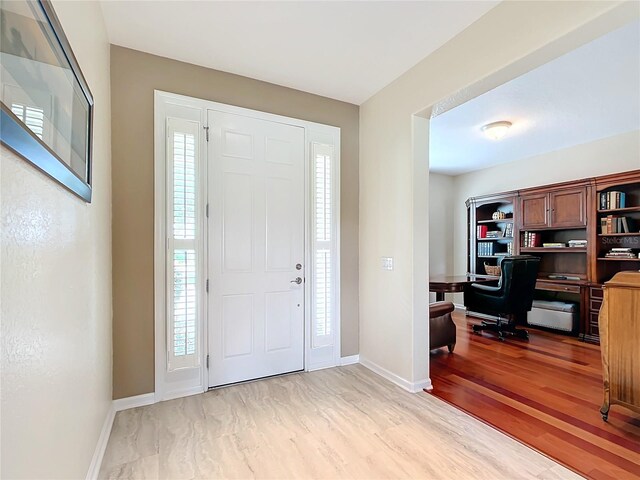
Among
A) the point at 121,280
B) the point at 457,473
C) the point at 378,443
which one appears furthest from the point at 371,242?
the point at 121,280

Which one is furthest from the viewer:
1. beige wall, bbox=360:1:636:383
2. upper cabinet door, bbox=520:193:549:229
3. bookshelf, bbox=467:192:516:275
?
bookshelf, bbox=467:192:516:275

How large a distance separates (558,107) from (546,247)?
7.40 ft

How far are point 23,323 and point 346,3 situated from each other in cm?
227

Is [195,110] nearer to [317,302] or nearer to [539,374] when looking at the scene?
[317,302]

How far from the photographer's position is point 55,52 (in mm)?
1112

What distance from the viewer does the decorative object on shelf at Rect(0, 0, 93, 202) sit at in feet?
2.52

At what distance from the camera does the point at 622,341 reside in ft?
7.16

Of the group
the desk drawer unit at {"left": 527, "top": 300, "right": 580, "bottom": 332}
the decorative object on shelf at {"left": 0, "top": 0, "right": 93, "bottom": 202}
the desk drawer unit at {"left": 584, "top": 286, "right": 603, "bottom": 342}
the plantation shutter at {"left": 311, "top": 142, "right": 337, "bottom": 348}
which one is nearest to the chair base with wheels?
the desk drawer unit at {"left": 527, "top": 300, "right": 580, "bottom": 332}

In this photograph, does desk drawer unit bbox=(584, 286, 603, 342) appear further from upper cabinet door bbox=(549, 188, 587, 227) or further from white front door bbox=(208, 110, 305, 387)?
white front door bbox=(208, 110, 305, 387)

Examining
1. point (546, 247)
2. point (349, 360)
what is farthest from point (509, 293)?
point (349, 360)

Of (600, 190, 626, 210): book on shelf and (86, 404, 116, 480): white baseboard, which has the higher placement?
(600, 190, 626, 210): book on shelf

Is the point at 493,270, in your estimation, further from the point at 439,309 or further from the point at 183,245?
the point at 183,245

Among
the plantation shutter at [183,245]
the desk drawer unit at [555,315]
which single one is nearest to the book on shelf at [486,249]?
the desk drawer unit at [555,315]

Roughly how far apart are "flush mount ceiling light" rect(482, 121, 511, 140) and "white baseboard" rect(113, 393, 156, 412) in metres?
4.44
